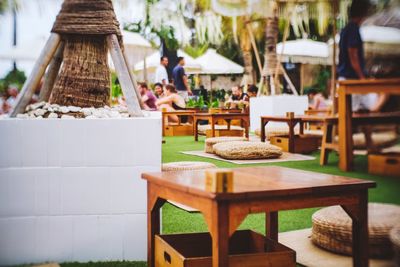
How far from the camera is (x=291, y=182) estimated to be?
1.38 meters

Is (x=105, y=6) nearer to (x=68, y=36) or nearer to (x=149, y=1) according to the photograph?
(x=68, y=36)

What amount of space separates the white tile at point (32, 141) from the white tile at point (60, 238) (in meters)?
0.22

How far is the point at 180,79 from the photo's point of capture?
9.24 ft

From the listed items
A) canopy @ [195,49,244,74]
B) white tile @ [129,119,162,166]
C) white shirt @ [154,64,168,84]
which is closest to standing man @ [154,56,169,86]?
white shirt @ [154,64,168,84]

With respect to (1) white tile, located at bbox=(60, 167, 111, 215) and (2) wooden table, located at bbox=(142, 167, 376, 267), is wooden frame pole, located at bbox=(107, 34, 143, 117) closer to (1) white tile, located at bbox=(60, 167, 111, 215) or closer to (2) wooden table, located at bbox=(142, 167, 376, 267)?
(1) white tile, located at bbox=(60, 167, 111, 215)

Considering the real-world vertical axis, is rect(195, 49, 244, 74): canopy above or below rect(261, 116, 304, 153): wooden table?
above

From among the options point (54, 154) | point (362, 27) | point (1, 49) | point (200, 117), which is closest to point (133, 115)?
point (54, 154)

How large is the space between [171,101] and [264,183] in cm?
230

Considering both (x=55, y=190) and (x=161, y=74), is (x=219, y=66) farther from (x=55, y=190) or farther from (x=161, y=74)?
(x=55, y=190)

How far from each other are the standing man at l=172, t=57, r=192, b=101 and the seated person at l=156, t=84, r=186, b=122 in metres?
0.07

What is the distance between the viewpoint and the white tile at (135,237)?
1875mm

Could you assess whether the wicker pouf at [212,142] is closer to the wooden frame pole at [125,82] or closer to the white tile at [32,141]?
the wooden frame pole at [125,82]

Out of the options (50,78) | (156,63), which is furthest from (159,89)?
(50,78)

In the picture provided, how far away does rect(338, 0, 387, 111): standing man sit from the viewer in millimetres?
1428
